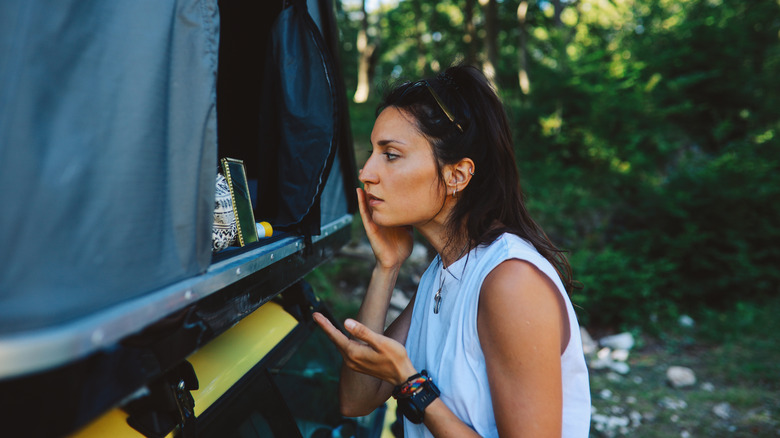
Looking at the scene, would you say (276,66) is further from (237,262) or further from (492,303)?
(492,303)

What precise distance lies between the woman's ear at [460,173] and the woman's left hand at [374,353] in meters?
0.63

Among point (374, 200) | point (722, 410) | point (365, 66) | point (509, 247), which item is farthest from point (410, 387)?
point (365, 66)

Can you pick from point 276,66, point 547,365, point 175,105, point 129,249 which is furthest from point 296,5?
point 547,365

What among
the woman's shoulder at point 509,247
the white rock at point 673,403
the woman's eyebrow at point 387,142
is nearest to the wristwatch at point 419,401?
the woman's shoulder at point 509,247

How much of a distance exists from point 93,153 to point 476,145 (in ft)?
4.27

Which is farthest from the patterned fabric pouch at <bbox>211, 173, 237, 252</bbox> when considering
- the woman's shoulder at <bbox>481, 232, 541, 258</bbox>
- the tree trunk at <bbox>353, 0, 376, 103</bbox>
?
the tree trunk at <bbox>353, 0, 376, 103</bbox>

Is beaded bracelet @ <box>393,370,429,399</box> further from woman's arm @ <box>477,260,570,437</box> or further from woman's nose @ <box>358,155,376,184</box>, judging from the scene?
woman's nose @ <box>358,155,376,184</box>

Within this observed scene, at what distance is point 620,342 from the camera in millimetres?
5836

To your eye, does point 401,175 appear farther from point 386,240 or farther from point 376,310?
point 376,310

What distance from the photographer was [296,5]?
1889 millimetres

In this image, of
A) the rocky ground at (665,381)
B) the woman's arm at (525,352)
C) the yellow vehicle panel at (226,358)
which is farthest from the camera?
the rocky ground at (665,381)

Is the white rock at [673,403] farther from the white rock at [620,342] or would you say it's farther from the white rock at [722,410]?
the white rock at [620,342]

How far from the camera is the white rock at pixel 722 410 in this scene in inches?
164

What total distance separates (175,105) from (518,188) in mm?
1281
